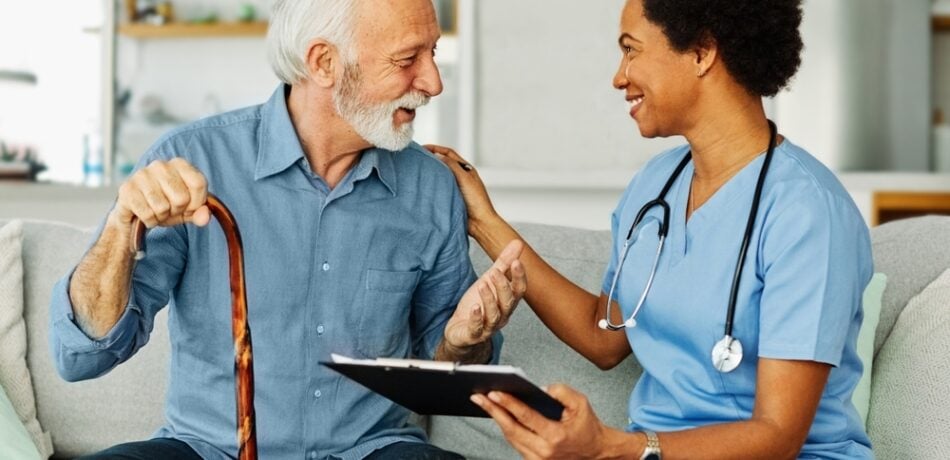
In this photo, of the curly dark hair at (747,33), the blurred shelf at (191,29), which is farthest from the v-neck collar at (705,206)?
the blurred shelf at (191,29)

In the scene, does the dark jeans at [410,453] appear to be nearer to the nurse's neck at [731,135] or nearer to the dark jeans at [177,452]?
the dark jeans at [177,452]

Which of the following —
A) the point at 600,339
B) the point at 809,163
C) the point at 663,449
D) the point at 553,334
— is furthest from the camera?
the point at 553,334

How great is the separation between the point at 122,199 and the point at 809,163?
0.93 m

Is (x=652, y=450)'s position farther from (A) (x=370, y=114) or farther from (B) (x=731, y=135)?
(A) (x=370, y=114)

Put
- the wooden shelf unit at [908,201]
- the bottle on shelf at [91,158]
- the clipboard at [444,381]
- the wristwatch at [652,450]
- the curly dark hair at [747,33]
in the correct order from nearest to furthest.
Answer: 1. the clipboard at [444,381]
2. the wristwatch at [652,450]
3. the curly dark hair at [747,33]
4. the wooden shelf unit at [908,201]
5. the bottle on shelf at [91,158]

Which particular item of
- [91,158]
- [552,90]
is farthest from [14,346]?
[91,158]

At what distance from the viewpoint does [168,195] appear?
1.43 m

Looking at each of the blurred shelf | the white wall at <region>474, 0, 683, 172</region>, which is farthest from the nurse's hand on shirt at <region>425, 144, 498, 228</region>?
the blurred shelf

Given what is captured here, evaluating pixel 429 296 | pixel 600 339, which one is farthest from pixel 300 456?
pixel 600 339

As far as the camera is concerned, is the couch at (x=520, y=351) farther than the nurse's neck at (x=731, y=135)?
Yes

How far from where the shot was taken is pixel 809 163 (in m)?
1.71

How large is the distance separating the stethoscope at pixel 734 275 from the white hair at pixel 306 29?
1.72ft

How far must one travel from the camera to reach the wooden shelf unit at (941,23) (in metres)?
4.43

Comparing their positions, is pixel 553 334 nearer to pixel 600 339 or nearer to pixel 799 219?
pixel 600 339
